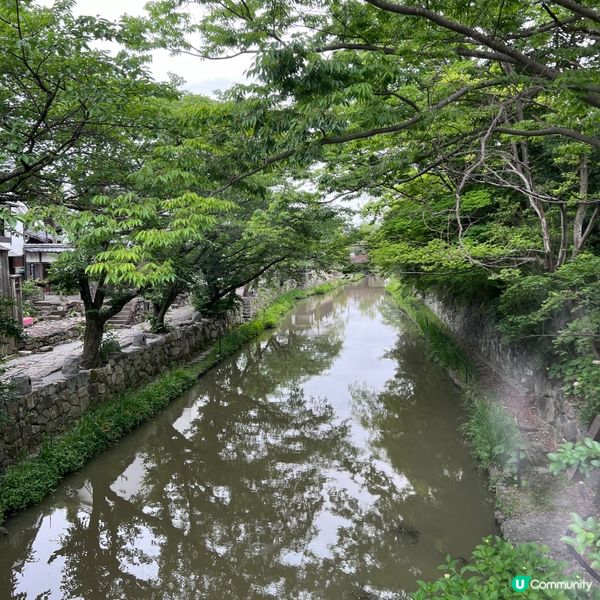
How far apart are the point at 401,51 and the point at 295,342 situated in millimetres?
16119

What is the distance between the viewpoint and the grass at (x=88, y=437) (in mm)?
6359

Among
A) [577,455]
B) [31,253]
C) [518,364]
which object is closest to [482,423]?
[518,364]

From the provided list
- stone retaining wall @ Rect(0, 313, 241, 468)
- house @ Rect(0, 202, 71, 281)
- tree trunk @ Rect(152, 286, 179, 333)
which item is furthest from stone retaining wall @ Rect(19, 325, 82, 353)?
stone retaining wall @ Rect(0, 313, 241, 468)

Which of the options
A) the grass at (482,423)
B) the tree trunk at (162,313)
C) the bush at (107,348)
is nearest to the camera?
the grass at (482,423)

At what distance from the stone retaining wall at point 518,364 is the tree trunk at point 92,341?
28.6 ft

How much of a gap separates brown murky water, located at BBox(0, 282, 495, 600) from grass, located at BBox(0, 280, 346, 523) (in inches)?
8.2

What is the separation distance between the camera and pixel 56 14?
16.6ft

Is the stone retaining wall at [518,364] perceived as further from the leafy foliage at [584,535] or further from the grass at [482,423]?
the leafy foliage at [584,535]

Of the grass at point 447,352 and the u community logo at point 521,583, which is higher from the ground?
the u community logo at point 521,583

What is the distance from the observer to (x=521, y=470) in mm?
6453

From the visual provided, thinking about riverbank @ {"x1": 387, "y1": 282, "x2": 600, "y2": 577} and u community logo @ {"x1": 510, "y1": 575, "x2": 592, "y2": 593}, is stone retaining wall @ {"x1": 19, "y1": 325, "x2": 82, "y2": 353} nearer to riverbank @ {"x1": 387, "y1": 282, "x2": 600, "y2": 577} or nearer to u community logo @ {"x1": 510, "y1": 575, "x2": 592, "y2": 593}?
riverbank @ {"x1": 387, "y1": 282, "x2": 600, "y2": 577}

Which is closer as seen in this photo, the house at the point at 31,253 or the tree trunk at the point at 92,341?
the tree trunk at the point at 92,341

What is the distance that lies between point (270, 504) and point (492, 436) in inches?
144

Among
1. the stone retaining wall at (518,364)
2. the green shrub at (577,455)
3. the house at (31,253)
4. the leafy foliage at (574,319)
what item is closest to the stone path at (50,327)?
the house at (31,253)
